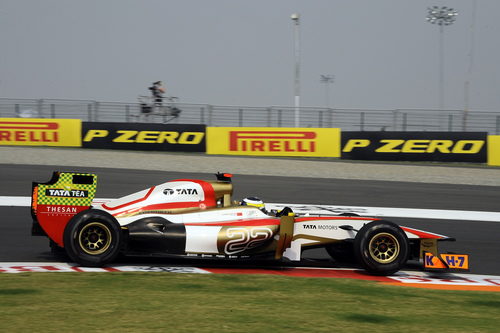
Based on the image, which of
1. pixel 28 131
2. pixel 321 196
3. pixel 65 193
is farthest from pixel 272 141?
pixel 65 193

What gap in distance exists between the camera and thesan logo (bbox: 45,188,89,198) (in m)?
8.02

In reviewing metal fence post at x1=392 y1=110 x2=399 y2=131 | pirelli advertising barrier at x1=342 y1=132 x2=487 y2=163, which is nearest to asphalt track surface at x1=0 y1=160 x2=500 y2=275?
pirelli advertising barrier at x1=342 y1=132 x2=487 y2=163

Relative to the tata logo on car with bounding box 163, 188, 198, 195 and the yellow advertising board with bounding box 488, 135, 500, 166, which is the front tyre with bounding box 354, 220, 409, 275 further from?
the yellow advertising board with bounding box 488, 135, 500, 166

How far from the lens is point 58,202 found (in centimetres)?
801

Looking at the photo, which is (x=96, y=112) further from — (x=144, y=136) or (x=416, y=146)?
(x=416, y=146)

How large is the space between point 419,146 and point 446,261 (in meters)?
15.2

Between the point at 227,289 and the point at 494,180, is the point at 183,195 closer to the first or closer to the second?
the point at 227,289

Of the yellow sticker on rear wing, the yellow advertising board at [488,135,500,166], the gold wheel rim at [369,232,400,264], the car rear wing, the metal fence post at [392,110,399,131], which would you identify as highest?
the metal fence post at [392,110,399,131]

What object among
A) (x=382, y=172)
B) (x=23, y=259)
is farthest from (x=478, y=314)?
(x=382, y=172)

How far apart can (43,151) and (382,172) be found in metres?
11.0

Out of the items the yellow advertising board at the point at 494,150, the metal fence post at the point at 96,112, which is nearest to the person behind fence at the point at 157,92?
the metal fence post at the point at 96,112

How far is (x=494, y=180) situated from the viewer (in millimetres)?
19969

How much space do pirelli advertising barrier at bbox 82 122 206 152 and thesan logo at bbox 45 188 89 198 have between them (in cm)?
1558

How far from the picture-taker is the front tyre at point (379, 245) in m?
8.15
